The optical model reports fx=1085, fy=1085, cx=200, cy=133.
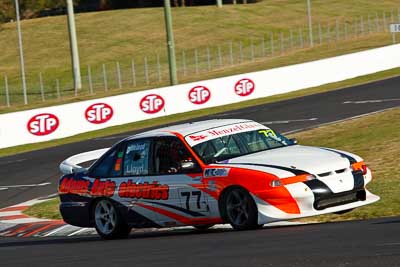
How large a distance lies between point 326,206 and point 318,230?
59cm

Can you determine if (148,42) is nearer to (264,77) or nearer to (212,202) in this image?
(264,77)

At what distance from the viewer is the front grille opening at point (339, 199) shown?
12.3 meters

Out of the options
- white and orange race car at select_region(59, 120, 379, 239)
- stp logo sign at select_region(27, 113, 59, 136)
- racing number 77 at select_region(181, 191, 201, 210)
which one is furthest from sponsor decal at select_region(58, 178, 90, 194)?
stp logo sign at select_region(27, 113, 59, 136)

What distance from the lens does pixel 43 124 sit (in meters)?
35.5

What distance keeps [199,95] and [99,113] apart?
452cm

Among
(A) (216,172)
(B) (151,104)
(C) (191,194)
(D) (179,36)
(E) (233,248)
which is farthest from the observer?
(D) (179,36)

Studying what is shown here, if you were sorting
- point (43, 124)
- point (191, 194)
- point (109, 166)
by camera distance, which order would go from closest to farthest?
1. point (191, 194)
2. point (109, 166)
3. point (43, 124)

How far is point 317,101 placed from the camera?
36.6 meters

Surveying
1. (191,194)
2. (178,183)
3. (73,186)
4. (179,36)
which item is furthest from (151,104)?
(179,36)

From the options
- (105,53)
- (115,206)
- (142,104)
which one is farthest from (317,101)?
(105,53)

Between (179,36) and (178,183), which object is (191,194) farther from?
(179,36)

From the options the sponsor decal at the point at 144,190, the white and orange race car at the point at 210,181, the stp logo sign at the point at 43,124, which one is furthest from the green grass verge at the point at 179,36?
the sponsor decal at the point at 144,190

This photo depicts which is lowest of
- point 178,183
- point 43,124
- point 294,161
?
point 43,124

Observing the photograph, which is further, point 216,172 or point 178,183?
point 178,183
